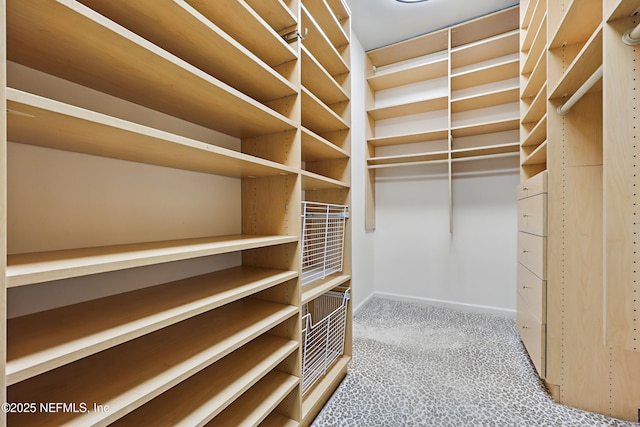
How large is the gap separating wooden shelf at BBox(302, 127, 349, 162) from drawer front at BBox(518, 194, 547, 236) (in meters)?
1.17

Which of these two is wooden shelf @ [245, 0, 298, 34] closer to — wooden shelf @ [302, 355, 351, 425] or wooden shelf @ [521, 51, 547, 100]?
wooden shelf @ [521, 51, 547, 100]

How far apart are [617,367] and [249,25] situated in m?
2.38

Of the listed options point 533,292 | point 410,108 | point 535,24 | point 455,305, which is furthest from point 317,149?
point 455,305

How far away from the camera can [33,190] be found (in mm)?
802

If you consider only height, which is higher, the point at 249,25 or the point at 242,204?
the point at 249,25

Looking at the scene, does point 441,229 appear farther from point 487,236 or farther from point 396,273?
point 396,273

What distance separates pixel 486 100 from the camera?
2.60m

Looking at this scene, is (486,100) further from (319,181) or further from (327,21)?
(319,181)

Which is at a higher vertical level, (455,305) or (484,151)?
(484,151)

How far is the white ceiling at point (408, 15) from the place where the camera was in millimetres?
2342

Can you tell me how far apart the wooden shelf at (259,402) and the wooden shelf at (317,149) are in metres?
1.19

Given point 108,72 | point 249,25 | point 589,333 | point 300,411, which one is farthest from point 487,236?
point 108,72

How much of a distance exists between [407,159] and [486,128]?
776mm

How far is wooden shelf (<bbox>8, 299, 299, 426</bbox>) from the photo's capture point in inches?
25.9
